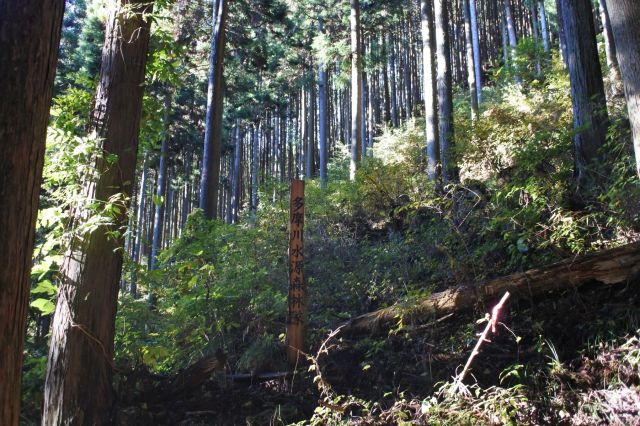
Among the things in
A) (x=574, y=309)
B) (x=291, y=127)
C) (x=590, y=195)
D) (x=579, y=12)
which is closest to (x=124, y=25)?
(x=574, y=309)

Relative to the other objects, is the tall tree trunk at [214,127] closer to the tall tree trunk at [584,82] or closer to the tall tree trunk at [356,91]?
the tall tree trunk at [356,91]

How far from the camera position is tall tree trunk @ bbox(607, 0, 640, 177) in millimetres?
4910

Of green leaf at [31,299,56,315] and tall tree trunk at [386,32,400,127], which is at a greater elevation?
tall tree trunk at [386,32,400,127]

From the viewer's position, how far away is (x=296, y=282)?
21.1ft

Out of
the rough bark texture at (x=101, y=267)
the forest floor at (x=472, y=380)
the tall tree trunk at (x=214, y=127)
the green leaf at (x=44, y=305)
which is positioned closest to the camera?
the forest floor at (x=472, y=380)

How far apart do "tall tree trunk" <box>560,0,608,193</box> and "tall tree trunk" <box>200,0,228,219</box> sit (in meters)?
9.10

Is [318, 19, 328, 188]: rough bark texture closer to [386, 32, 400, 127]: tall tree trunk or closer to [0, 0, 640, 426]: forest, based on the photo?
[386, 32, 400, 127]: tall tree trunk

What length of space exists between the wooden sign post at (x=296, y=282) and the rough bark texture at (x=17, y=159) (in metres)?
3.99

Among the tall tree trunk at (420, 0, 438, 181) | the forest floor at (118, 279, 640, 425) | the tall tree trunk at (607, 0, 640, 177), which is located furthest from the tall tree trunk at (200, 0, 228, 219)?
the tall tree trunk at (607, 0, 640, 177)

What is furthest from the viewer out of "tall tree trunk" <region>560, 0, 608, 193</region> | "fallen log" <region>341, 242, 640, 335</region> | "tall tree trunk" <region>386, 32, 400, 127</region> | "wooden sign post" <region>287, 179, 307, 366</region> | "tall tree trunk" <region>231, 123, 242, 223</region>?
"tall tree trunk" <region>386, 32, 400, 127</region>

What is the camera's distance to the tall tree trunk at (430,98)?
11977 mm

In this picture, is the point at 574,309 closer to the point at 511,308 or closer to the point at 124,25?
the point at 511,308

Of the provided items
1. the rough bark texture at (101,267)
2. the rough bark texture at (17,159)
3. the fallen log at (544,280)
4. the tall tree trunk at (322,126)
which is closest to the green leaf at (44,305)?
the rough bark texture at (101,267)

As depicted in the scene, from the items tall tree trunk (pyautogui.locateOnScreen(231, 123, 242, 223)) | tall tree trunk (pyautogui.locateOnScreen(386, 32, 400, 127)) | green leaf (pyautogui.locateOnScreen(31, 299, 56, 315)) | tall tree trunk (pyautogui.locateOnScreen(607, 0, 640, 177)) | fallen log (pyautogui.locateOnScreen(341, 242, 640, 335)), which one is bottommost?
green leaf (pyautogui.locateOnScreen(31, 299, 56, 315))
